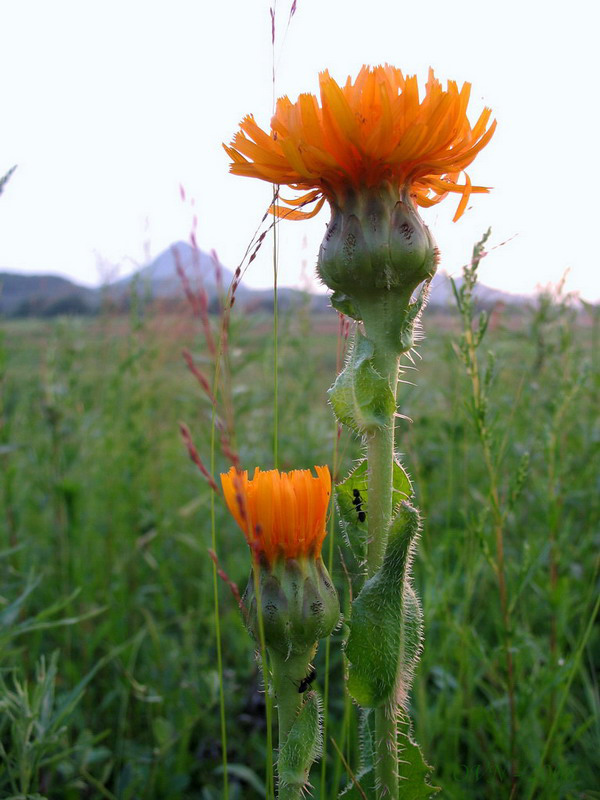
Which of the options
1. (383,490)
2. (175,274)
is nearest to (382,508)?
(383,490)

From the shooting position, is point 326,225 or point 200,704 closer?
point 326,225

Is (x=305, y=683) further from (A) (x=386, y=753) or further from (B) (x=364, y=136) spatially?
(B) (x=364, y=136)

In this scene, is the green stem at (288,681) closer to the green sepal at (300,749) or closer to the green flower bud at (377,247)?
the green sepal at (300,749)

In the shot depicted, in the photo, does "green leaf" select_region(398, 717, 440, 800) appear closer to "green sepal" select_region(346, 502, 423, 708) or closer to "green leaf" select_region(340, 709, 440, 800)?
"green leaf" select_region(340, 709, 440, 800)

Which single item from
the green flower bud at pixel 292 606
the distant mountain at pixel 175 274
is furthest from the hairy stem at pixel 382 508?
the distant mountain at pixel 175 274

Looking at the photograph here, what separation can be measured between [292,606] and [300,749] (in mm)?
233

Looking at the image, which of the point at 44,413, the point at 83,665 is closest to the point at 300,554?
the point at 83,665

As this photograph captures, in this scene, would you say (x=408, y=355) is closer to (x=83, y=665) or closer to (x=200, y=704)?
(x=200, y=704)

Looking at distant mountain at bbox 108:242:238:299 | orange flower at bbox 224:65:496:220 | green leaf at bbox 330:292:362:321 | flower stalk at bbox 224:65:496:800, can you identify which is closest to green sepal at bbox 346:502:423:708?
flower stalk at bbox 224:65:496:800

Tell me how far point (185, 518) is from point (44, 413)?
113 centimetres

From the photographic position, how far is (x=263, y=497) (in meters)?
1.04

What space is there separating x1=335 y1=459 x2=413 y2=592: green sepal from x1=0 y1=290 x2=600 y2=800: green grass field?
1.42 ft

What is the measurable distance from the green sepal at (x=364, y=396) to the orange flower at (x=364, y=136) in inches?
11.6

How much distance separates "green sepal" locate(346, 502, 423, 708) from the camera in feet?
3.17
